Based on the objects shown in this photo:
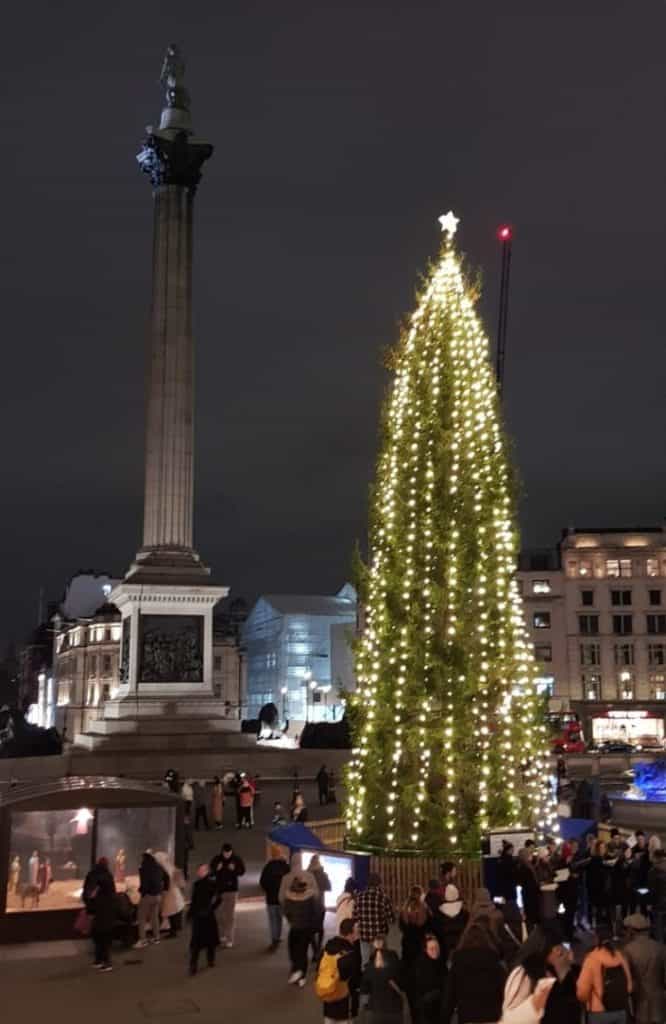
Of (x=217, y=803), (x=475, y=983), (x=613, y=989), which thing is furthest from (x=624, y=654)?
(x=475, y=983)

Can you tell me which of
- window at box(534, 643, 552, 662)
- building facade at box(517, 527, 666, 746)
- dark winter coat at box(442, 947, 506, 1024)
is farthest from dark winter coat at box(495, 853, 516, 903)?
window at box(534, 643, 552, 662)

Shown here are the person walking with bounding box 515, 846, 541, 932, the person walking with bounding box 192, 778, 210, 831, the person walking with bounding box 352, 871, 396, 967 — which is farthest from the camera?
the person walking with bounding box 192, 778, 210, 831

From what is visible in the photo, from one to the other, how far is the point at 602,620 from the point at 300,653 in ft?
97.9

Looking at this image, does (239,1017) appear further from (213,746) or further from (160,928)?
(213,746)

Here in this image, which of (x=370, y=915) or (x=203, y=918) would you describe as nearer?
(x=370, y=915)

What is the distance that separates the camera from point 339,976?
31.1 ft

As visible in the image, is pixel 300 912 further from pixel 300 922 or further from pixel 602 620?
pixel 602 620

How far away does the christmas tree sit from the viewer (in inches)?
677

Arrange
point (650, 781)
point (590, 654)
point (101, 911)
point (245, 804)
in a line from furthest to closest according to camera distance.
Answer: point (590, 654), point (650, 781), point (245, 804), point (101, 911)

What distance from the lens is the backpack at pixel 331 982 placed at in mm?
9461

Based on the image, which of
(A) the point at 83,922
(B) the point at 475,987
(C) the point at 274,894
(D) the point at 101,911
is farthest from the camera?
(C) the point at 274,894

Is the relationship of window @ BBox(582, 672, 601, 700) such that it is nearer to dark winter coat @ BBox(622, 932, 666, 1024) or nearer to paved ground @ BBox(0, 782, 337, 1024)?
paved ground @ BBox(0, 782, 337, 1024)

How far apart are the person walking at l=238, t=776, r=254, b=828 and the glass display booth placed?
996 cm

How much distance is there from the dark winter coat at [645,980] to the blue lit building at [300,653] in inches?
3178
